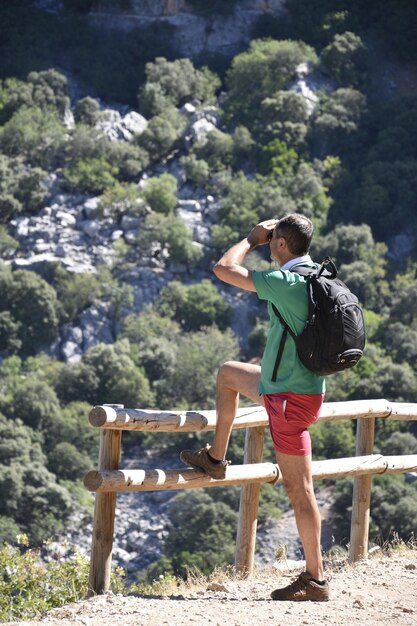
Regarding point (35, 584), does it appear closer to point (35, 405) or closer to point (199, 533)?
point (199, 533)

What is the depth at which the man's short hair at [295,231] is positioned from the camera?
554 cm

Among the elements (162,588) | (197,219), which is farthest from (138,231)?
(162,588)

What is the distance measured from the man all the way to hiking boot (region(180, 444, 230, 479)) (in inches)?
22.5

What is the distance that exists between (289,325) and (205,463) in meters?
1.02

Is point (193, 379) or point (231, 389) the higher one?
point (231, 389)

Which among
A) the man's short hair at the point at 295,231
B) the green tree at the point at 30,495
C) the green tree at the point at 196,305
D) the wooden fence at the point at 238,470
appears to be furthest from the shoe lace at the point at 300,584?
the green tree at the point at 196,305

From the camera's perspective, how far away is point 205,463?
20.2 ft

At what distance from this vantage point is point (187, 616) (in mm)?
5520

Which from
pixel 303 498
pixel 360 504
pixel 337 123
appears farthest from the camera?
pixel 337 123

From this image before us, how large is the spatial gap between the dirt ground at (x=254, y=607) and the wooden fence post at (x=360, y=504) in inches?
28.5

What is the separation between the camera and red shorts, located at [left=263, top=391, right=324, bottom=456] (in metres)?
5.51

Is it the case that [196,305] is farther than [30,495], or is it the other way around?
[196,305]

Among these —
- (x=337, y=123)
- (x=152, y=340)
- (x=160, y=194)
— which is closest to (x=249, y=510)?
(x=152, y=340)

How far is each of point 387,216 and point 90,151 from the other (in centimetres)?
1107
